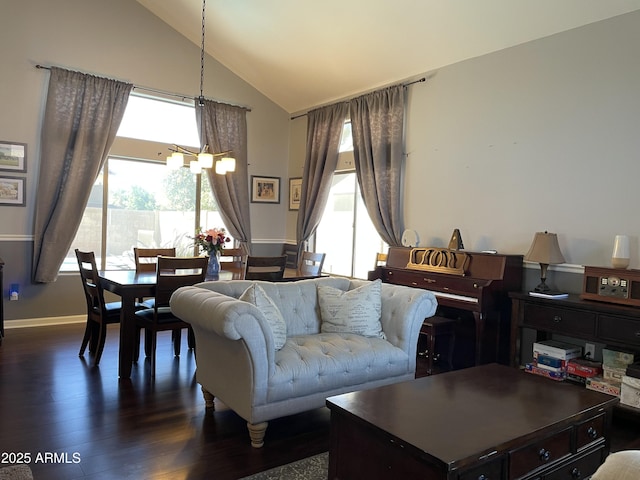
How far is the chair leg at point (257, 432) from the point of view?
8.66ft

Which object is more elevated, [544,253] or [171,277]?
[544,253]

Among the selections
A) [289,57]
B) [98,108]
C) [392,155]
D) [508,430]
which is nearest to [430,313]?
[508,430]

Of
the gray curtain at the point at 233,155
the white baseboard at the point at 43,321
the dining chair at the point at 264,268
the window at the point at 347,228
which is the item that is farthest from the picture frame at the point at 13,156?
the window at the point at 347,228

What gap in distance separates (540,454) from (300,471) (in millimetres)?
1150

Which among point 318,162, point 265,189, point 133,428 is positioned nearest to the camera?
point 133,428

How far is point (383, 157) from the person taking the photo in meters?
5.38

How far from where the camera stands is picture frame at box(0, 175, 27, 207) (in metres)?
5.20

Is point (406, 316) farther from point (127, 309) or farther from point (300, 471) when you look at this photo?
point (127, 309)

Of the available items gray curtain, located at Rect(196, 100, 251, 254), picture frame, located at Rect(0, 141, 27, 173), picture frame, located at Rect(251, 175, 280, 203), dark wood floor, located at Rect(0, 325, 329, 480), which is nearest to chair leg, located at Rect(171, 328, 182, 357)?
dark wood floor, located at Rect(0, 325, 329, 480)

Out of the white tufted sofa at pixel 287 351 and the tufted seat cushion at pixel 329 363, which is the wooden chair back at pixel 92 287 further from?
the tufted seat cushion at pixel 329 363

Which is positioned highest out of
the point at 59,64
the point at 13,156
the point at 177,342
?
the point at 59,64

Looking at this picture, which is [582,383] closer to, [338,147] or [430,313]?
[430,313]

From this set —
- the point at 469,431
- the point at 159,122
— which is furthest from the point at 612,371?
the point at 159,122

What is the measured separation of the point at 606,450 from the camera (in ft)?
7.58
